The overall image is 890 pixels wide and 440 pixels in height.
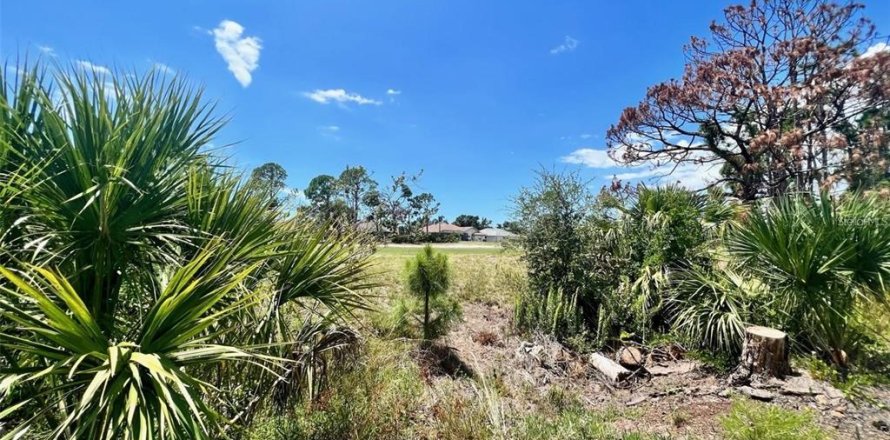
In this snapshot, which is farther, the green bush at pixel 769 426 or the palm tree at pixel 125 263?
the green bush at pixel 769 426

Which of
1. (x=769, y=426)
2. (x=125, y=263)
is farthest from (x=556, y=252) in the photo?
(x=125, y=263)

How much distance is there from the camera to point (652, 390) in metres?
→ 4.87

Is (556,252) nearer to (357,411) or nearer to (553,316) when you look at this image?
(553,316)

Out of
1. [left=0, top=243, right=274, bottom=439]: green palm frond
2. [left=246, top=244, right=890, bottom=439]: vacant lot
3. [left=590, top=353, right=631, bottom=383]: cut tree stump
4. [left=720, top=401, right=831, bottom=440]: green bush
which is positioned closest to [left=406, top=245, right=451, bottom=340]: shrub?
[left=246, top=244, right=890, bottom=439]: vacant lot

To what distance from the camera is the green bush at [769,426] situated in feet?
9.82

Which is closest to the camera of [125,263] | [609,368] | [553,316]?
[125,263]

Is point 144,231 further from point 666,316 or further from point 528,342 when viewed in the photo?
point 666,316

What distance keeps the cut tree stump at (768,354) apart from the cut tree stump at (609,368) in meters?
1.37

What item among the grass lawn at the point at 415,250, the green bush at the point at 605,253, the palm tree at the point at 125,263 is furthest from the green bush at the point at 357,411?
the green bush at the point at 605,253

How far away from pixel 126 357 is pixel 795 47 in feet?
57.3

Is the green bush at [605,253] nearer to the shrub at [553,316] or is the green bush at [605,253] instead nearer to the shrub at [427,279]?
the shrub at [553,316]

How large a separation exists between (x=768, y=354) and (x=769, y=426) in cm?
180

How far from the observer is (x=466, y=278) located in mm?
11555

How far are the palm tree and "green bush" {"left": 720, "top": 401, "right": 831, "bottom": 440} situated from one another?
331 centimetres
